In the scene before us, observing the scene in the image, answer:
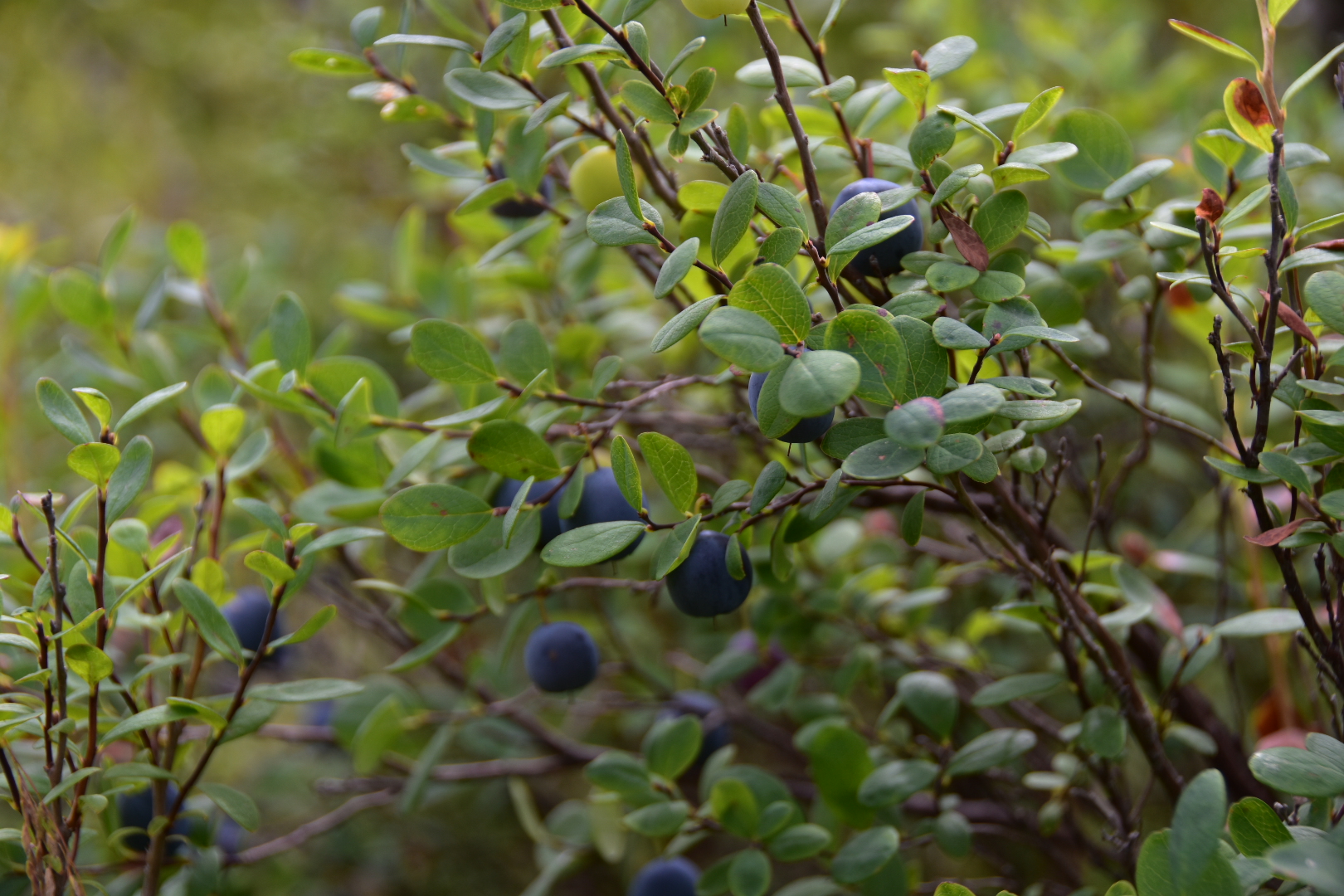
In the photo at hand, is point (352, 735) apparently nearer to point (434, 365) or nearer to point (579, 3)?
point (434, 365)

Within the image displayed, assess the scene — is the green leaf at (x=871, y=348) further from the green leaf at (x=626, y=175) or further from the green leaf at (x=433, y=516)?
the green leaf at (x=433, y=516)

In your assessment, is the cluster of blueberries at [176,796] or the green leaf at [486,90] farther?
the cluster of blueberries at [176,796]

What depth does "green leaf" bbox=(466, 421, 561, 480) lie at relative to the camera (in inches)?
25.6

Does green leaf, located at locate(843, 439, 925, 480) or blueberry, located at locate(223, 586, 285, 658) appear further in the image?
blueberry, located at locate(223, 586, 285, 658)

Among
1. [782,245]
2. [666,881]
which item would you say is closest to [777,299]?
[782,245]

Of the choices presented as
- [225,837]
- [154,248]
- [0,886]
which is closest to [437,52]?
[154,248]

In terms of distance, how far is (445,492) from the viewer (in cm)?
67

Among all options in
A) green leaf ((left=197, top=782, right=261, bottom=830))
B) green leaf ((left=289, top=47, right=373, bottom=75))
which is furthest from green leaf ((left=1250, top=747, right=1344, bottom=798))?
green leaf ((left=289, top=47, right=373, bottom=75))

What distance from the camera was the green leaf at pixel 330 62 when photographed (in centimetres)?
76

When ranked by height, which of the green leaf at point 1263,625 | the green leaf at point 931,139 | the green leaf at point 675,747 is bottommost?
the green leaf at point 675,747

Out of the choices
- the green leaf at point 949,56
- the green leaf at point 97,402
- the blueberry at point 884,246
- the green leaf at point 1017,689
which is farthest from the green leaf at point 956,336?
the green leaf at point 97,402

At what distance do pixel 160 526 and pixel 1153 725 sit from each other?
92 centimetres

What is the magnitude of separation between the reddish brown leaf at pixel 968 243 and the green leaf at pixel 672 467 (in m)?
0.23

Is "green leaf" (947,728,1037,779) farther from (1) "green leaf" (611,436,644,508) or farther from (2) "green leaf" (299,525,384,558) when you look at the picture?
(2) "green leaf" (299,525,384,558)
